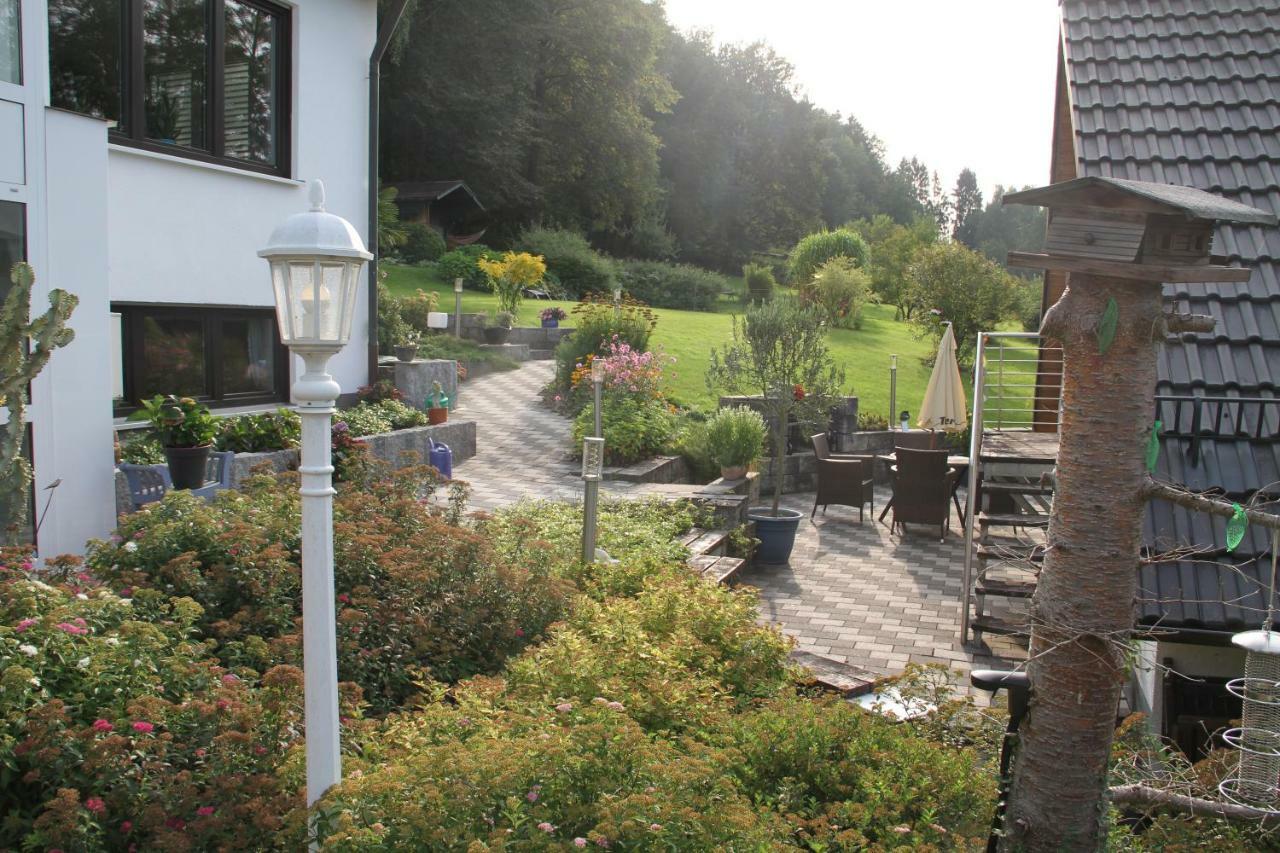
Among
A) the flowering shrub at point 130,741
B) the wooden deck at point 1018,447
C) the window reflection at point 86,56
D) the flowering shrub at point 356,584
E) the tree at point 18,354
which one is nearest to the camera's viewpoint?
the flowering shrub at point 130,741

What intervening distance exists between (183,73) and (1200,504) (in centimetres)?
950

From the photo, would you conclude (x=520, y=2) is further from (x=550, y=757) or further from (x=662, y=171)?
(x=550, y=757)

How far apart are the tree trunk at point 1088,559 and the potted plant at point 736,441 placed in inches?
363

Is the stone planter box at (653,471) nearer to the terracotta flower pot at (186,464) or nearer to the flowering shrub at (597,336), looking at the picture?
the flowering shrub at (597,336)

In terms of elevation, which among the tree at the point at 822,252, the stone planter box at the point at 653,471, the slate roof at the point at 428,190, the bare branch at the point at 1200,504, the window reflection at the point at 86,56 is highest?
the slate roof at the point at 428,190

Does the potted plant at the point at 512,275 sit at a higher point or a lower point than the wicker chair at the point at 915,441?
higher

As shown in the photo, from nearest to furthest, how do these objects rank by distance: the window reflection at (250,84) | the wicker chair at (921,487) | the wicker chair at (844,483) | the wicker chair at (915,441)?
the window reflection at (250,84) < the wicker chair at (921,487) < the wicker chair at (844,483) < the wicker chair at (915,441)

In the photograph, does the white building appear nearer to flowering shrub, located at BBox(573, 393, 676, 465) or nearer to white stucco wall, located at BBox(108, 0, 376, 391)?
white stucco wall, located at BBox(108, 0, 376, 391)

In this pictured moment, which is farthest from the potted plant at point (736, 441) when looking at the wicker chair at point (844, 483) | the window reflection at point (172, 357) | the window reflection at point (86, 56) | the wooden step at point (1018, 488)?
the window reflection at point (86, 56)

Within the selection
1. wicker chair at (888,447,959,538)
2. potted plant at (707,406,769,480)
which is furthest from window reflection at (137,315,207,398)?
wicker chair at (888,447,959,538)

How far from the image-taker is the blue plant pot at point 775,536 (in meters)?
10.1

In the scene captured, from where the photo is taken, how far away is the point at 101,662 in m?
3.44

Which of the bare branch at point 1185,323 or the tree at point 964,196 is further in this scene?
the tree at point 964,196

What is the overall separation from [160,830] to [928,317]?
2357 cm
